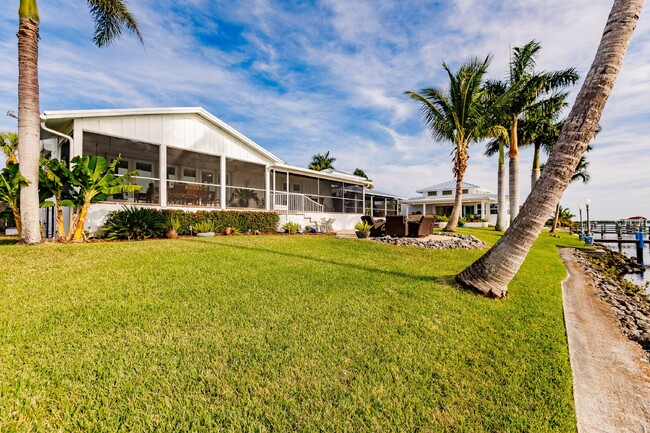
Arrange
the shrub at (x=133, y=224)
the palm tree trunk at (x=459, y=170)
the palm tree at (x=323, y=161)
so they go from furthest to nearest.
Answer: the palm tree at (x=323, y=161) < the palm tree trunk at (x=459, y=170) < the shrub at (x=133, y=224)

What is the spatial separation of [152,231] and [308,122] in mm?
15148

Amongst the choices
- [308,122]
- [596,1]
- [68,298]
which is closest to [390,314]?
[68,298]

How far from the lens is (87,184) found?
335 inches

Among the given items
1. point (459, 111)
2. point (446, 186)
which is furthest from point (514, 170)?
point (446, 186)

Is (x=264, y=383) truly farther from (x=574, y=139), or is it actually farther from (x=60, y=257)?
(x=60, y=257)

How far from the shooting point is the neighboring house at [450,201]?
35.1 meters

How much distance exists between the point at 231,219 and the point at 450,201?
3011 centimetres

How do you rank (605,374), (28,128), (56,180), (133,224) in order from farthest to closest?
1. (133,224)
2. (56,180)
3. (28,128)
4. (605,374)

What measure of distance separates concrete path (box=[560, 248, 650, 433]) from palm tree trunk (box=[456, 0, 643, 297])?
1.22 metres

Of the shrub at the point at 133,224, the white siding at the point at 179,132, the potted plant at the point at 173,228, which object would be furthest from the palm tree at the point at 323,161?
the shrub at the point at 133,224

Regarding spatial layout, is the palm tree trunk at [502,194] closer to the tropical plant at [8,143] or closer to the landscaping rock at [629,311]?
the landscaping rock at [629,311]

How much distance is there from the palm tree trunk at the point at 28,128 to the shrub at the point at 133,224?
1.91 meters

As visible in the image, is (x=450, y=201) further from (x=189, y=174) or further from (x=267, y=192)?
(x=189, y=174)

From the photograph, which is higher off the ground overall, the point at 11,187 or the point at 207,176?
the point at 207,176
